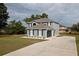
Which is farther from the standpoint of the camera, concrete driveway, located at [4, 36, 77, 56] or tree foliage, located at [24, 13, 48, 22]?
tree foliage, located at [24, 13, 48, 22]

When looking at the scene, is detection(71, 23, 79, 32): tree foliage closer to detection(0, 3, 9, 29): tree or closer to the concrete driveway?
the concrete driveway

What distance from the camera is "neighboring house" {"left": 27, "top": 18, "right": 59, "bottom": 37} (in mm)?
5453

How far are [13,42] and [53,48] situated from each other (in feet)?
2.81

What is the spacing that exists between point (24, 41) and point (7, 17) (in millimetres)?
625

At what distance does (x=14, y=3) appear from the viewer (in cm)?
541

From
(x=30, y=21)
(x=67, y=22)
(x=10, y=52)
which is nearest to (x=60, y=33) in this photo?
(x=67, y=22)

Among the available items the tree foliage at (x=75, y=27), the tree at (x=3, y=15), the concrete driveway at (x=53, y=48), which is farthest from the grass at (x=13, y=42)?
the tree foliage at (x=75, y=27)

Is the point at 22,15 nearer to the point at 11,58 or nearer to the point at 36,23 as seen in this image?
the point at 36,23

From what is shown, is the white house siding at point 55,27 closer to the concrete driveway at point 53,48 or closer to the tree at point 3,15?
the concrete driveway at point 53,48

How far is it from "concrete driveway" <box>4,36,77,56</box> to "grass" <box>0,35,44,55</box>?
0.10 meters

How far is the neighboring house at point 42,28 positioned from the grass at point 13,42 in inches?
6.8

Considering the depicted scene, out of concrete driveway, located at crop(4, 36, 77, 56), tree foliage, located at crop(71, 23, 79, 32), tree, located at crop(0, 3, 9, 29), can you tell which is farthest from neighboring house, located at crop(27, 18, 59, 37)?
tree, located at crop(0, 3, 9, 29)

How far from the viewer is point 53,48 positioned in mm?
5340

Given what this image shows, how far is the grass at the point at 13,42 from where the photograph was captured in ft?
17.6
